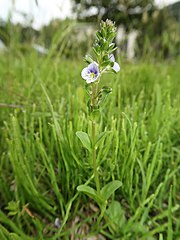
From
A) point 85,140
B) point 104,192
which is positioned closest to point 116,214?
point 104,192

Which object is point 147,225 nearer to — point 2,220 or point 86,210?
point 86,210

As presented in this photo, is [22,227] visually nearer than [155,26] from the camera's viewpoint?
Yes

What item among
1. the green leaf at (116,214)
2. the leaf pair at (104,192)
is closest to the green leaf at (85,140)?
the leaf pair at (104,192)

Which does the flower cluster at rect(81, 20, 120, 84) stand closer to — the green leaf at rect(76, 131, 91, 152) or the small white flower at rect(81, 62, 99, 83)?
the small white flower at rect(81, 62, 99, 83)

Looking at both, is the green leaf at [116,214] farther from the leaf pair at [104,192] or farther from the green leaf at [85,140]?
the green leaf at [85,140]

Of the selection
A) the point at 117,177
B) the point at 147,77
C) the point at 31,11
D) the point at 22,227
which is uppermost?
the point at 31,11

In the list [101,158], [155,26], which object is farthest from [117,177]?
[155,26]

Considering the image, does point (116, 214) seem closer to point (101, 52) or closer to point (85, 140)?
point (85, 140)

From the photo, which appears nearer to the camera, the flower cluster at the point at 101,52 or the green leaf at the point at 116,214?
the flower cluster at the point at 101,52
